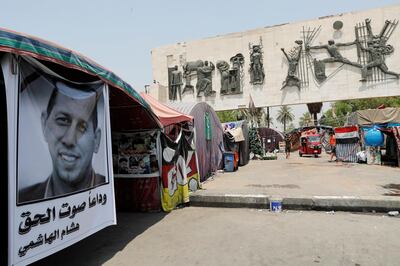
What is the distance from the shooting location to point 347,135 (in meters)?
19.5

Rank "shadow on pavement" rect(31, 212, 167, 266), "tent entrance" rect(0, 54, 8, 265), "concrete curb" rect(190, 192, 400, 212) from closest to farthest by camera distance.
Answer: "tent entrance" rect(0, 54, 8, 265) < "shadow on pavement" rect(31, 212, 167, 266) < "concrete curb" rect(190, 192, 400, 212)

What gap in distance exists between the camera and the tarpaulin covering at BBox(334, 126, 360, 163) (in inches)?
751

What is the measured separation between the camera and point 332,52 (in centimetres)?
3269

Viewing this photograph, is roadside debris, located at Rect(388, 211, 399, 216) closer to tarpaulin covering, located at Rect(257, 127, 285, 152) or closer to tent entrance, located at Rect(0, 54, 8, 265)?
tent entrance, located at Rect(0, 54, 8, 265)

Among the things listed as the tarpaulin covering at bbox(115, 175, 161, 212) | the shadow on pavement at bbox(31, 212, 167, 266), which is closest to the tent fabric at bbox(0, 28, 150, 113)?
the shadow on pavement at bbox(31, 212, 167, 266)

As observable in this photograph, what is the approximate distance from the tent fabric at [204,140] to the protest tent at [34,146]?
23.5 feet

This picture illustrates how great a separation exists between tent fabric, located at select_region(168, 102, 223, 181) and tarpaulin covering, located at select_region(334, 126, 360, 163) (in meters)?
7.93

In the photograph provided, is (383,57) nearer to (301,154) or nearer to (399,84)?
(399,84)

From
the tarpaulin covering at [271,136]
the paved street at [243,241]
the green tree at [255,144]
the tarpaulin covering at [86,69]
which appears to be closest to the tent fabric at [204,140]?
the tarpaulin covering at [86,69]

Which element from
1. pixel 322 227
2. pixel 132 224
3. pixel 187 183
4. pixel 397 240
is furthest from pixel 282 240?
pixel 187 183

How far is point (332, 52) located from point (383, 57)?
4559mm

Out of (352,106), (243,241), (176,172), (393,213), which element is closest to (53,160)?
(243,241)

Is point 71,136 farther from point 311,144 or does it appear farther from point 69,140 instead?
point 311,144

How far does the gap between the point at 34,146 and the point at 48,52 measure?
1.14 meters
